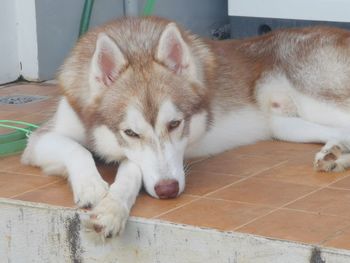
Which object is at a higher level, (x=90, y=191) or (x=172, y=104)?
(x=172, y=104)

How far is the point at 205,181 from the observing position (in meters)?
4.25

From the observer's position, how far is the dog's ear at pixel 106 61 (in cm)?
404

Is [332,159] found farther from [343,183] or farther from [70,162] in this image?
[70,162]

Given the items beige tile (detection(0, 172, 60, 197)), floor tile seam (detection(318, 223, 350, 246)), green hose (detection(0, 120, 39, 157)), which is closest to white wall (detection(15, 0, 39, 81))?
green hose (detection(0, 120, 39, 157))

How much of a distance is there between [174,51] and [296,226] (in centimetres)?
116

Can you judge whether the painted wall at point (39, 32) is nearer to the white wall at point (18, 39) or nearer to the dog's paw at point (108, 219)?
the white wall at point (18, 39)

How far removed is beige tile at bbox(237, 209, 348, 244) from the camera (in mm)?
3359

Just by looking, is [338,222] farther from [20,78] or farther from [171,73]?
[20,78]

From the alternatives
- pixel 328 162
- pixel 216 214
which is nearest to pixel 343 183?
pixel 328 162

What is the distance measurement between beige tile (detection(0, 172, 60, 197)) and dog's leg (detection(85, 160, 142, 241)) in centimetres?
52

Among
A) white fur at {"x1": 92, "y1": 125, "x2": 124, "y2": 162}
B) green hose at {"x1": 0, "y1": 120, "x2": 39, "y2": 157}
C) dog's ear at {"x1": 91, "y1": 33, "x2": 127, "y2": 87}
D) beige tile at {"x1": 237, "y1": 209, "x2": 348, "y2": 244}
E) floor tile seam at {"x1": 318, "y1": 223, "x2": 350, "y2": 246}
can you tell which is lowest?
green hose at {"x1": 0, "y1": 120, "x2": 39, "y2": 157}

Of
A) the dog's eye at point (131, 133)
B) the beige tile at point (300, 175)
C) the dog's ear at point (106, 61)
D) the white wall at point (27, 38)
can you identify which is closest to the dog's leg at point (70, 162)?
the dog's eye at point (131, 133)

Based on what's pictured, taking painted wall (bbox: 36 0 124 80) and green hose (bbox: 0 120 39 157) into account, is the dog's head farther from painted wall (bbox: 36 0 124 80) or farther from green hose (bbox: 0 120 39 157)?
painted wall (bbox: 36 0 124 80)

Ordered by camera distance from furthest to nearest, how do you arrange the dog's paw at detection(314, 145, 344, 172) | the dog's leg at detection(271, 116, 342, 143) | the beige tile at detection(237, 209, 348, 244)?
the dog's leg at detection(271, 116, 342, 143) → the dog's paw at detection(314, 145, 344, 172) → the beige tile at detection(237, 209, 348, 244)
